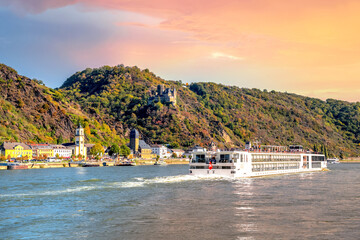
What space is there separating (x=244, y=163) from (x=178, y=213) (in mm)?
38934

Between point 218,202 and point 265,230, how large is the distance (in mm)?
13651

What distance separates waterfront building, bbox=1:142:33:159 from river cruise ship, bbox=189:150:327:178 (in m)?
91.6

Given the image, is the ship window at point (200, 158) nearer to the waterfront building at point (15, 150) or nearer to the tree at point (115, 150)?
the waterfront building at point (15, 150)

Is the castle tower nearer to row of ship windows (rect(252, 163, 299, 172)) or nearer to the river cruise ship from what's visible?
row of ship windows (rect(252, 163, 299, 172))

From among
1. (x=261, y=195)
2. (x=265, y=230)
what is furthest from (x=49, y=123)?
(x=265, y=230)

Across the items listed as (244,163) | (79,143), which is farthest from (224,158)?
(79,143)

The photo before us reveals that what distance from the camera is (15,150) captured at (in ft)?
Result: 467

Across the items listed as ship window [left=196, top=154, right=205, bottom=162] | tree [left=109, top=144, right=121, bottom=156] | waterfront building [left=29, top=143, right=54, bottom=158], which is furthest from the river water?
tree [left=109, top=144, right=121, bottom=156]

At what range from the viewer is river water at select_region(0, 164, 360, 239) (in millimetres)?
29375

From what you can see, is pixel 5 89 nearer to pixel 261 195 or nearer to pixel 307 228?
pixel 261 195

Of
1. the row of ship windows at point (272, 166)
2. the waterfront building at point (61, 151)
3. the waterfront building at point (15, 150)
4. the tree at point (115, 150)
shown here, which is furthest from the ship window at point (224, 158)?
the tree at point (115, 150)

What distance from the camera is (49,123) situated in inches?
7156

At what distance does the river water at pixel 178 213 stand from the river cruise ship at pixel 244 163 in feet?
46.3

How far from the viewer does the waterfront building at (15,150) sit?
459 feet
